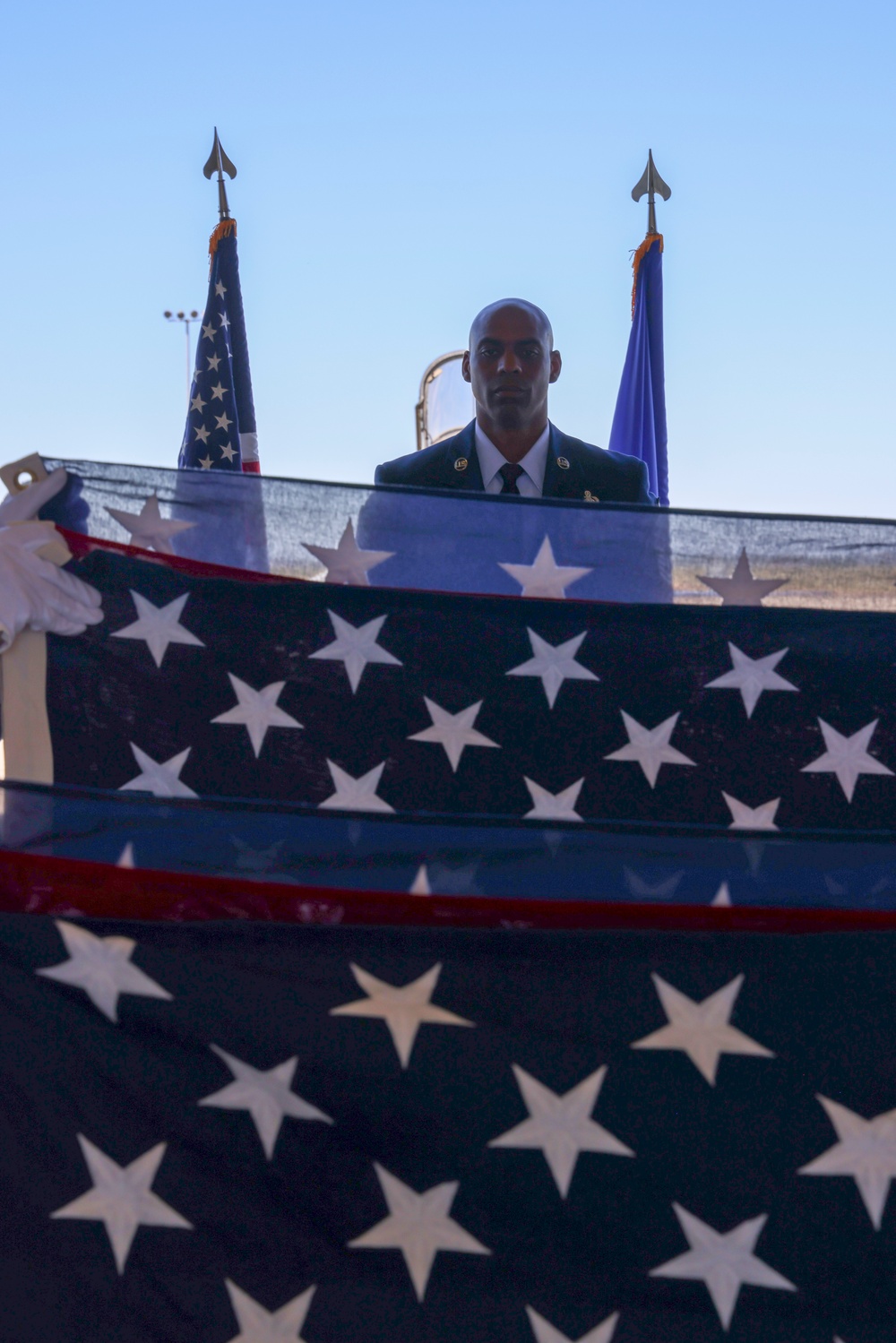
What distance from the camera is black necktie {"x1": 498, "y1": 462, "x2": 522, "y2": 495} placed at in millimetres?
3840

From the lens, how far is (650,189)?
923 centimetres

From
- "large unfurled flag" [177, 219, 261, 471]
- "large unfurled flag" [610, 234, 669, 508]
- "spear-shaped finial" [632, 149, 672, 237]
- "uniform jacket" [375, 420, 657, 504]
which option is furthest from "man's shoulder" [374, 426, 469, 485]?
"spear-shaped finial" [632, 149, 672, 237]

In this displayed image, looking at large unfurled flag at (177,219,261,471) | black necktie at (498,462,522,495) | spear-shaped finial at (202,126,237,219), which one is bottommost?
black necktie at (498,462,522,495)

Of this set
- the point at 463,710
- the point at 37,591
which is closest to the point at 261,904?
the point at 463,710

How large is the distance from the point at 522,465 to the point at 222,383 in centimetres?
468

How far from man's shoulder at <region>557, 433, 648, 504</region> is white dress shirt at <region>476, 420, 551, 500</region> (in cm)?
7

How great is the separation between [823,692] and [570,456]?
5.25 feet

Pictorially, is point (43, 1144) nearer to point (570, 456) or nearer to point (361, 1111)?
point (361, 1111)

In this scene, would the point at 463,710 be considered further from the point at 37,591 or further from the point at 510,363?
the point at 510,363

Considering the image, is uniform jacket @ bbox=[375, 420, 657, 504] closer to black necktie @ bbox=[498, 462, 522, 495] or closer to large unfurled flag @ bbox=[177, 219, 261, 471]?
black necktie @ bbox=[498, 462, 522, 495]

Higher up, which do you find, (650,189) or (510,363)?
(650,189)

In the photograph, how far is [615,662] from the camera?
2555mm

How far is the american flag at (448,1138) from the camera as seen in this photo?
2.22 meters

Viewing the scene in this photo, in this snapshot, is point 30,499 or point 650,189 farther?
point 650,189
